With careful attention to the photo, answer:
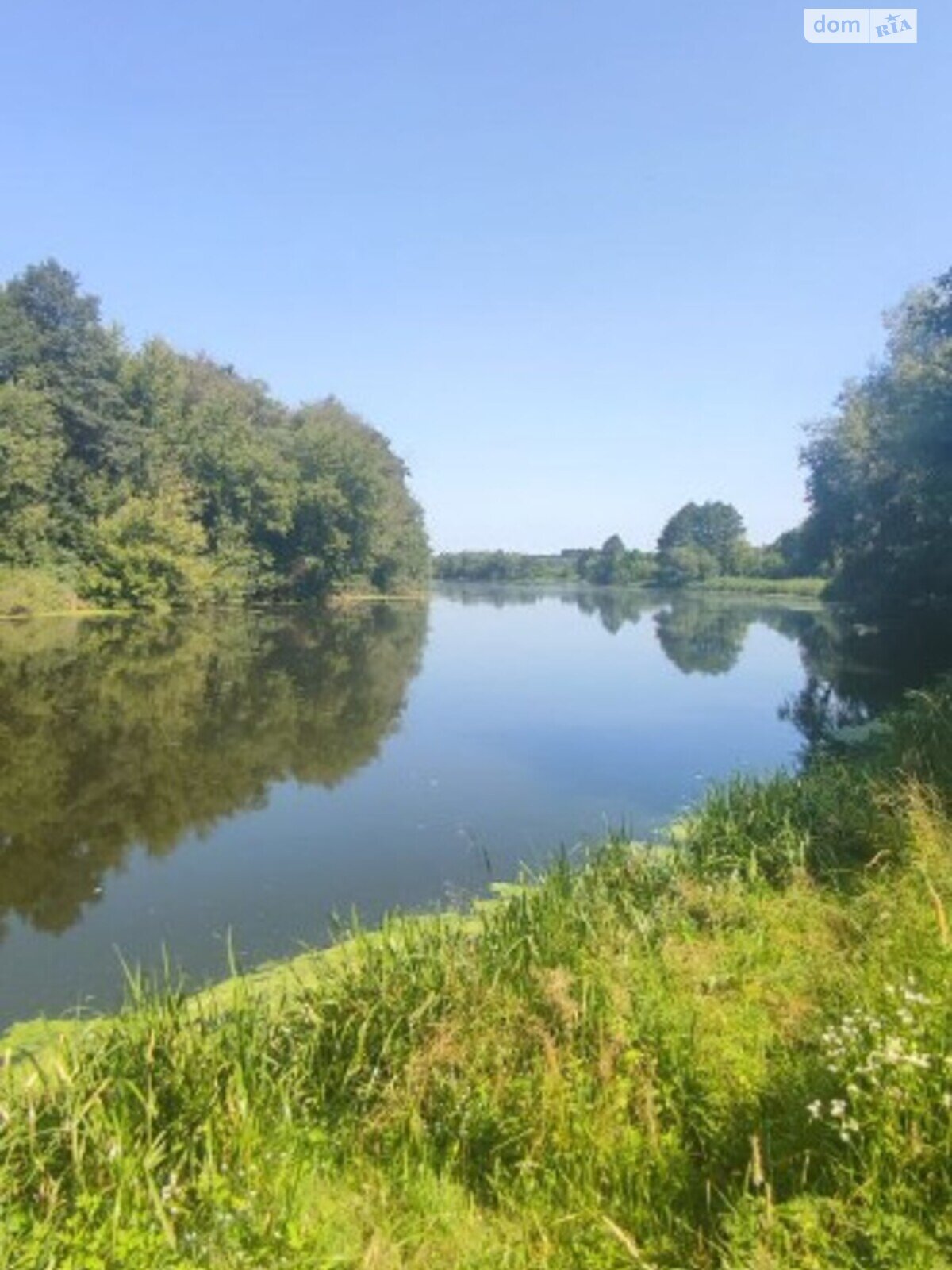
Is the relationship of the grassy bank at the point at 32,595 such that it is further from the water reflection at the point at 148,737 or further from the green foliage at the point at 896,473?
the green foliage at the point at 896,473

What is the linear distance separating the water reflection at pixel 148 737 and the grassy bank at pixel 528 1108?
189 inches

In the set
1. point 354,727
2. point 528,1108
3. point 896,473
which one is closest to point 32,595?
point 354,727

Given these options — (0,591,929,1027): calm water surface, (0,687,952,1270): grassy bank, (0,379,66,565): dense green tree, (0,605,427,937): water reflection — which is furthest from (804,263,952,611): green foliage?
(0,379,66,565): dense green tree

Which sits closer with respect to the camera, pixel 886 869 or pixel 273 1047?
pixel 273 1047

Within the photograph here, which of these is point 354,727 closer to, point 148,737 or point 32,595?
point 148,737

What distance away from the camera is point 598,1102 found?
4.02 metres

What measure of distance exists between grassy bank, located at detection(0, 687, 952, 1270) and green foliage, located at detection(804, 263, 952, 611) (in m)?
22.8

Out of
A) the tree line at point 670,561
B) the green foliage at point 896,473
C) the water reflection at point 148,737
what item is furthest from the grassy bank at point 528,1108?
the tree line at point 670,561

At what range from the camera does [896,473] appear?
3650cm

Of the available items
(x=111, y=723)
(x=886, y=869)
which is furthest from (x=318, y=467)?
(x=886, y=869)

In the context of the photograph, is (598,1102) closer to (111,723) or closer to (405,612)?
(111,723)

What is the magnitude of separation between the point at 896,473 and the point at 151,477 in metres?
41.6

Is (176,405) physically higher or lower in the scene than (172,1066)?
higher

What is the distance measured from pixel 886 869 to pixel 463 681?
66.4 feet
